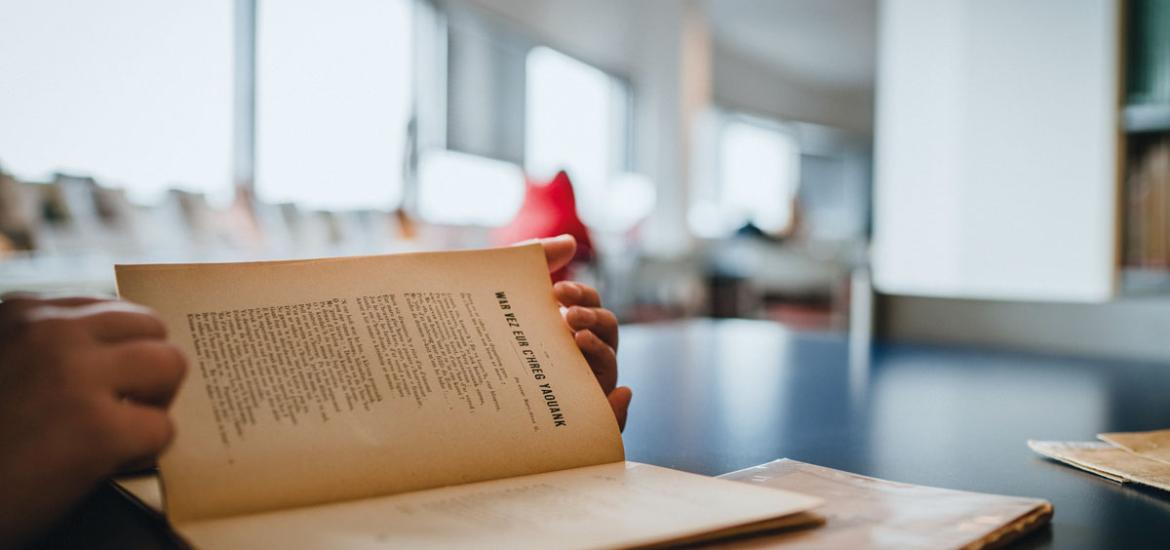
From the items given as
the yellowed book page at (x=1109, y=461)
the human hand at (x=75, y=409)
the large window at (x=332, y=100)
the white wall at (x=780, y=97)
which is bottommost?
the yellowed book page at (x=1109, y=461)

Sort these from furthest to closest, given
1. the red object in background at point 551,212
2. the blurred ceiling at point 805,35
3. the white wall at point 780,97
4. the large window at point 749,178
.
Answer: the white wall at point 780,97 → the large window at point 749,178 → the blurred ceiling at point 805,35 → the red object in background at point 551,212

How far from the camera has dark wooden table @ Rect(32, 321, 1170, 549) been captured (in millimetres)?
367

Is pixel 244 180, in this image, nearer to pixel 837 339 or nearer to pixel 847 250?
pixel 837 339

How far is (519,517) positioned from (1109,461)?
1.17 feet

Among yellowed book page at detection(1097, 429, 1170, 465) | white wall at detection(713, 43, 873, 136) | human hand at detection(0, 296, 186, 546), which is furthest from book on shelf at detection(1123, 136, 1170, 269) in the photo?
white wall at detection(713, 43, 873, 136)

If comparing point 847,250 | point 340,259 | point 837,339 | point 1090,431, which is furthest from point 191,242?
point 847,250

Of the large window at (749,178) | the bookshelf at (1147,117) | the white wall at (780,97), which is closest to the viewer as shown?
the bookshelf at (1147,117)

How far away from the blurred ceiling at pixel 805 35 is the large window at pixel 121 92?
3.45m

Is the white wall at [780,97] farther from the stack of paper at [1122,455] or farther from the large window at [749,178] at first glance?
the stack of paper at [1122,455]

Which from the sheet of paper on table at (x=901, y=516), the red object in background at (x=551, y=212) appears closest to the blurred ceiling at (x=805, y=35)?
the red object in background at (x=551, y=212)

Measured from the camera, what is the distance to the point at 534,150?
4461mm

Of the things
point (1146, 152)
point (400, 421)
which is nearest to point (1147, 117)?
point (1146, 152)

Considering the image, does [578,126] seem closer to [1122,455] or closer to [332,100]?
[332,100]

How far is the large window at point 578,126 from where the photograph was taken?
447 centimetres
